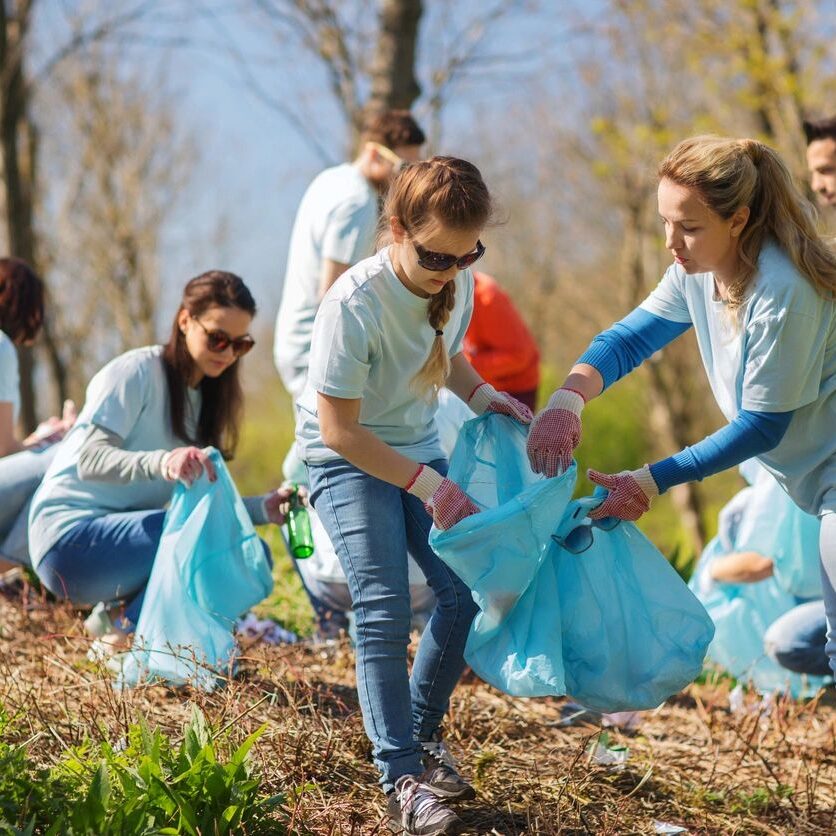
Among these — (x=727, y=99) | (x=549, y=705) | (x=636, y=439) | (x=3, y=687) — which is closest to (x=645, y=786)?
(x=549, y=705)

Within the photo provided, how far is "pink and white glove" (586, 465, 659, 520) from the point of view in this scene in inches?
105

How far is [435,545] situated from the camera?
2529 mm

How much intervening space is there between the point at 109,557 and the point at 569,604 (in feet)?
5.42

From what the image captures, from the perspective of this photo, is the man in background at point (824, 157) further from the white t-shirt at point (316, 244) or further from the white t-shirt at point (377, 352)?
the white t-shirt at point (377, 352)

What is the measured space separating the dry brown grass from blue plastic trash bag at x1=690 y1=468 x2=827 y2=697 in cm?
44

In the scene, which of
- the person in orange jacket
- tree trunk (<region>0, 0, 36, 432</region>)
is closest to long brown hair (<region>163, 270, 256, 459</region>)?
the person in orange jacket

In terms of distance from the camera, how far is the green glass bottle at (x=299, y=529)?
133 inches

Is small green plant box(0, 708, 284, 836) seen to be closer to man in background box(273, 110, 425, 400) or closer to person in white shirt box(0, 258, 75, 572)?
person in white shirt box(0, 258, 75, 572)

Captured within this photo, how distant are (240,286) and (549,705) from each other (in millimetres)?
1766

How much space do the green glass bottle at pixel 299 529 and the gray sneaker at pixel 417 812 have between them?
99 cm

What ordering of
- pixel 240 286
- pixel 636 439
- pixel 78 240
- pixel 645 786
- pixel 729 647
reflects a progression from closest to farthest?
pixel 645 786
pixel 240 286
pixel 729 647
pixel 636 439
pixel 78 240

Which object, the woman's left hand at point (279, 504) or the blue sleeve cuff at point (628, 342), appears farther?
the woman's left hand at point (279, 504)

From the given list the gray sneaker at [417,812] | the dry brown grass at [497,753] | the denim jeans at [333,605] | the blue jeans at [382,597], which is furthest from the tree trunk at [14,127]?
the gray sneaker at [417,812]

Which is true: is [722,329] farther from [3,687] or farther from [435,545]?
[3,687]
